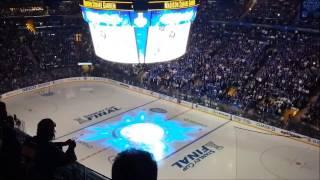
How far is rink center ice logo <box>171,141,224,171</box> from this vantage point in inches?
562

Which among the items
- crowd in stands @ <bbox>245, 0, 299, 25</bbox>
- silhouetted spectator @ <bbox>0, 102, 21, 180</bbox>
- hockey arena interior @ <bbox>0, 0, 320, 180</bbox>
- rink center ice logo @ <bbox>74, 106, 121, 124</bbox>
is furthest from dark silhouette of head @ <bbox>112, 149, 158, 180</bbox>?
crowd in stands @ <bbox>245, 0, 299, 25</bbox>

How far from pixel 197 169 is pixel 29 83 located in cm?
1508

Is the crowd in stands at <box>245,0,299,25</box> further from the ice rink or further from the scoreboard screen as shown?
the scoreboard screen

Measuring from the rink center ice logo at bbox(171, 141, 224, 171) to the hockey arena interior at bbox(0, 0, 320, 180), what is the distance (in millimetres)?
42

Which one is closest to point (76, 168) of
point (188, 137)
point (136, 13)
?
point (136, 13)

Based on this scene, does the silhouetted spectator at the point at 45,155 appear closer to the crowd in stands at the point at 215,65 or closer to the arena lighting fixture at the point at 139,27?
the arena lighting fixture at the point at 139,27

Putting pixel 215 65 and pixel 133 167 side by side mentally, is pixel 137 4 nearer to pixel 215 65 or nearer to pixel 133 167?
pixel 133 167

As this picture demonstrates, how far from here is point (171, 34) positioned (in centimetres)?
1416

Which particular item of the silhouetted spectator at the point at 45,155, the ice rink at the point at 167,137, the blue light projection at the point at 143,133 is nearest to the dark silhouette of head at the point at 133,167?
the silhouetted spectator at the point at 45,155

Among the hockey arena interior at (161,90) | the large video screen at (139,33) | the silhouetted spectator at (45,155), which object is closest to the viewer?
the silhouetted spectator at (45,155)

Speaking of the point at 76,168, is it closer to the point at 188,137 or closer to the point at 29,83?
the point at 188,137

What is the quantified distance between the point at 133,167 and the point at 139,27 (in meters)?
11.2

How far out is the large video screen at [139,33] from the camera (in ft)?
43.0

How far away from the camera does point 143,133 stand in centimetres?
1756
